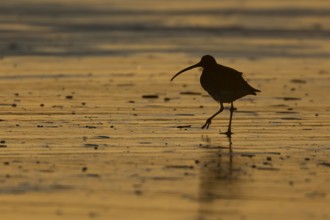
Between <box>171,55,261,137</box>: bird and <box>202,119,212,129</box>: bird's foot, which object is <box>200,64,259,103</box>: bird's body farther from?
<box>202,119,212,129</box>: bird's foot

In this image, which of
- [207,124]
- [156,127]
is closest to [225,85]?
[207,124]

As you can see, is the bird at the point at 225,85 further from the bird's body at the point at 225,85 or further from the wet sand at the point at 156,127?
the wet sand at the point at 156,127

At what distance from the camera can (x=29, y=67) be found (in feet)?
79.4

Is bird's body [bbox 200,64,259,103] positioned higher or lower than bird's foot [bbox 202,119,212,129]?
higher

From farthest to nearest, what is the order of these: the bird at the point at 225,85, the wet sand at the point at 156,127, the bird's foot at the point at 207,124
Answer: the bird at the point at 225,85 < the bird's foot at the point at 207,124 < the wet sand at the point at 156,127

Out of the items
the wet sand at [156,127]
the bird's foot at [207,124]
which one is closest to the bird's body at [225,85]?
the wet sand at [156,127]

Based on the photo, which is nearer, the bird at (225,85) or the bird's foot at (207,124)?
the bird's foot at (207,124)

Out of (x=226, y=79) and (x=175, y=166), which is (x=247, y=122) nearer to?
(x=226, y=79)

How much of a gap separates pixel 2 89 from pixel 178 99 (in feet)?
9.70

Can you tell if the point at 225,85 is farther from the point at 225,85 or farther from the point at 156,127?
the point at 156,127

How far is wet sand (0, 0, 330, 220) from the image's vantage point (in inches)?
438

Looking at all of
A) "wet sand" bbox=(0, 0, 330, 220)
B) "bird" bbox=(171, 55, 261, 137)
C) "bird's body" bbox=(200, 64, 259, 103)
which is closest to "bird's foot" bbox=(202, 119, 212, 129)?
"wet sand" bbox=(0, 0, 330, 220)

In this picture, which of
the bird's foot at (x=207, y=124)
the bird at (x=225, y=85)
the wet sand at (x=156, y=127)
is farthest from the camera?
the bird at (x=225, y=85)

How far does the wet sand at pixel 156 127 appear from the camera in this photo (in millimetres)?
11125
